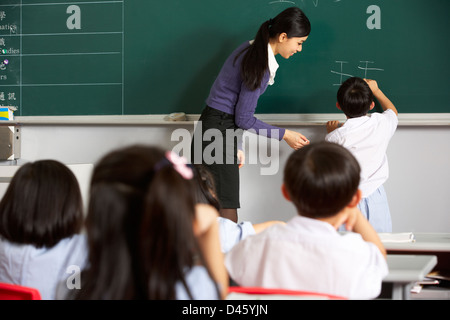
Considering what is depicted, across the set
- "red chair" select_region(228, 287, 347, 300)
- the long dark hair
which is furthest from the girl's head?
the long dark hair

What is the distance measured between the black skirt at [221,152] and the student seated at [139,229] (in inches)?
72.0

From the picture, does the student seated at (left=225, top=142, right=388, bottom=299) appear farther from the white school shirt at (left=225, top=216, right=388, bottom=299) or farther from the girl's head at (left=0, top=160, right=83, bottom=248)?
the girl's head at (left=0, top=160, right=83, bottom=248)

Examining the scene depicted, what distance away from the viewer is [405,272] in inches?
49.6

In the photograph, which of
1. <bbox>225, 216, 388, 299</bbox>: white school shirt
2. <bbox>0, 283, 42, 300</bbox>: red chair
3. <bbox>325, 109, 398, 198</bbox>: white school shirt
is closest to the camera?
<bbox>0, 283, 42, 300</bbox>: red chair

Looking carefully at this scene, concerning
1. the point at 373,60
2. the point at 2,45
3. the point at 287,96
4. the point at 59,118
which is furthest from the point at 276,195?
the point at 2,45

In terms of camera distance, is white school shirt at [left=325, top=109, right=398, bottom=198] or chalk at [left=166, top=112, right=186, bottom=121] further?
chalk at [left=166, top=112, right=186, bottom=121]

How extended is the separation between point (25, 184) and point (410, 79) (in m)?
2.41

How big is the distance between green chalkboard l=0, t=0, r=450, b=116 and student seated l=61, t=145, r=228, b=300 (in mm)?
2296

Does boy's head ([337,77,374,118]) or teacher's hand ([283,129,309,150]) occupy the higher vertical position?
boy's head ([337,77,374,118])

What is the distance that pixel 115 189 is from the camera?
92cm

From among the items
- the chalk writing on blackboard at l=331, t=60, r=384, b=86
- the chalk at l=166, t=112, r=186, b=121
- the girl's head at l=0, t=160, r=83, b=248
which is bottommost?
the girl's head at l=0, t=160, r=83, b=248

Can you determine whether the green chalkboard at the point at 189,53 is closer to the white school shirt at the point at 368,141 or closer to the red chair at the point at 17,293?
the white school shirt at the point at 368,141

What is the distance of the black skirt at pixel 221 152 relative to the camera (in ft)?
9.14

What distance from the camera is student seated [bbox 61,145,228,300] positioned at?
0.90 m
